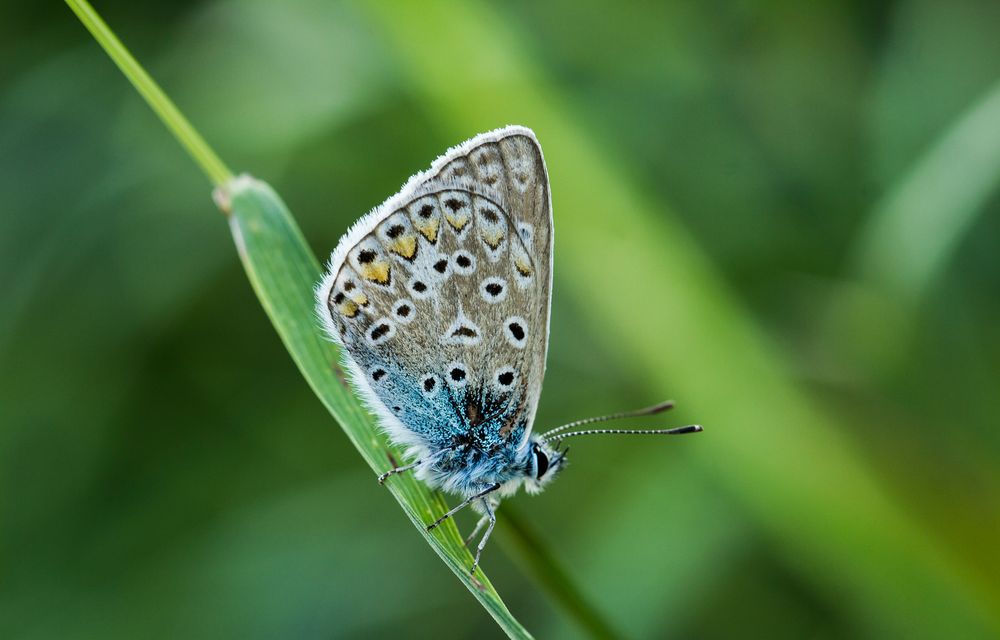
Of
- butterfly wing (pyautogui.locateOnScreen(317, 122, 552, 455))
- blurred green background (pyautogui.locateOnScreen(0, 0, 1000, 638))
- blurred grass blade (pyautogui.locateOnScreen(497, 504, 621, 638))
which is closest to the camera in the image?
blurred grass blade (pyautogui.locateOnScreen(497, 504, 621, 638))

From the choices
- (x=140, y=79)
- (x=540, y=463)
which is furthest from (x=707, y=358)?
(x=140, y=79)

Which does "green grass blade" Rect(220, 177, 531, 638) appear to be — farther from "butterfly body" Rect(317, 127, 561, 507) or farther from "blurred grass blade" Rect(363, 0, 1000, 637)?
"blurred grass blade" Rect(363, 0, 1000, 637)

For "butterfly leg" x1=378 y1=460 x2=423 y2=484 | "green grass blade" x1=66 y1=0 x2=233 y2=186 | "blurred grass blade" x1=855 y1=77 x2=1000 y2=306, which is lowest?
"blurred grass blade" x1=855 y1=77 x2=1000 y2=306

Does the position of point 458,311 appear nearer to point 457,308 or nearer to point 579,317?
point 457,308

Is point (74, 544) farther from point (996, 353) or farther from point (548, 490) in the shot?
point (996, 353)

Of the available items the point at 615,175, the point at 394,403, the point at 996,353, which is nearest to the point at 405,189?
the point at 394,403

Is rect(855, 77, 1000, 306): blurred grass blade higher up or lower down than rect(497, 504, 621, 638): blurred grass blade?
lower down

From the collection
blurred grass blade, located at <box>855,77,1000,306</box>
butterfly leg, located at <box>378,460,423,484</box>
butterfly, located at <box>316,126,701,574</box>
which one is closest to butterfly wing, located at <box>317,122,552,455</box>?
butterfly, located at <box>316,126,701,574</box>
